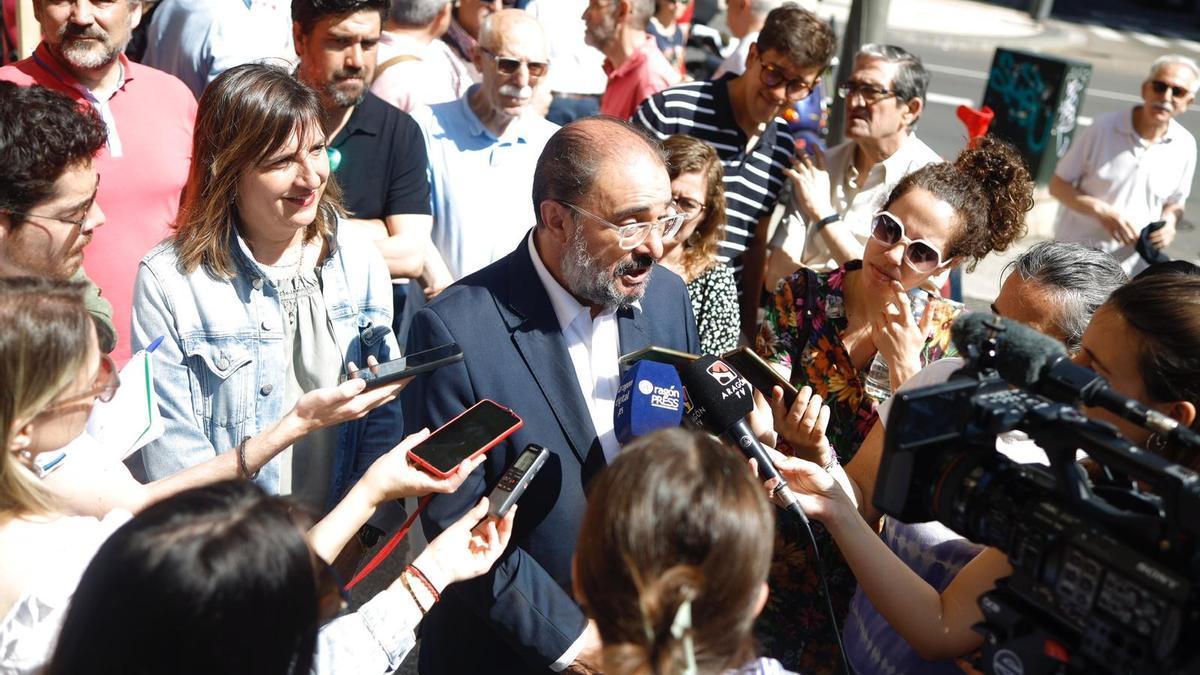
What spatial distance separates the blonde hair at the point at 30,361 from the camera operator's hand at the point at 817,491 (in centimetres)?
151

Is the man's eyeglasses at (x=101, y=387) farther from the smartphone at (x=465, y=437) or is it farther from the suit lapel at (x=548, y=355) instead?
the suit lapel at (x=548, y=355)

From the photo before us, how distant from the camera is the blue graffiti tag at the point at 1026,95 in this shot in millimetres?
8875

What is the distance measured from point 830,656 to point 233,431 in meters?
1.77

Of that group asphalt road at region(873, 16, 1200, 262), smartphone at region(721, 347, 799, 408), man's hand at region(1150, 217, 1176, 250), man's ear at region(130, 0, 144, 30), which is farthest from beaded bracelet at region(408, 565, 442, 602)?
asphalt road at region(873, 16, 1200, 262)

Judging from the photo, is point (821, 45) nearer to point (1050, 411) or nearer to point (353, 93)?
point (353, 93)

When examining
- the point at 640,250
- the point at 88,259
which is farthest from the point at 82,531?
the point at 88,259

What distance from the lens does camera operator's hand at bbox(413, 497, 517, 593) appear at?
2.27 meters

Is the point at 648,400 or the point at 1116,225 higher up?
the point at 648,400

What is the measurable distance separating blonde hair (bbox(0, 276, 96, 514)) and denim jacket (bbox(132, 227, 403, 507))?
808 millimetres

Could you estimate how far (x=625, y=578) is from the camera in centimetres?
167

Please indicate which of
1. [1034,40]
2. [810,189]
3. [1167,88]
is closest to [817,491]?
[810,189]

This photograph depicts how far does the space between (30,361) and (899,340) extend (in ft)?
7.44

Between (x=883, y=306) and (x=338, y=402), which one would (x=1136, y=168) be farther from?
(x=338, y=402)

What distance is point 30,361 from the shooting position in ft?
6.35
